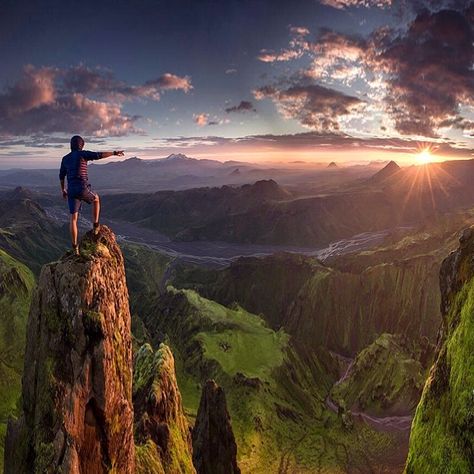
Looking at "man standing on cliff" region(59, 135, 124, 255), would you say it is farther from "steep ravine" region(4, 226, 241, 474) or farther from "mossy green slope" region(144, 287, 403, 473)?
"mossy green slope" region(144, 287, 403, 473)

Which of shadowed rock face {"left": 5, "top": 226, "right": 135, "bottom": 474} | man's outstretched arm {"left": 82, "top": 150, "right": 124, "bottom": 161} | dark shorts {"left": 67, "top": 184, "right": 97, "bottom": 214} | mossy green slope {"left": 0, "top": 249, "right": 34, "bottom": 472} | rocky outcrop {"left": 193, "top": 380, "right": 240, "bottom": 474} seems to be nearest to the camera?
shadowed rock face {"left": 5, "top": 226, "right": 135, "bottom": 474}

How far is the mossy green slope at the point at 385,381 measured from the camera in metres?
161

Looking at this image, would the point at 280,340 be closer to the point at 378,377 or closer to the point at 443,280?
the point at 378,377

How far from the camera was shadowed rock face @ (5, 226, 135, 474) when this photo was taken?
78.4ft

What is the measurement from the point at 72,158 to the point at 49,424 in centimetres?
1543

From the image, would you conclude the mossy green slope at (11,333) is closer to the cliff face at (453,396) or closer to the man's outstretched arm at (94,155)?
the man's outstretched arm at (94,155)

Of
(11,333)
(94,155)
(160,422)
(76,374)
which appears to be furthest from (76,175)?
(11,333)

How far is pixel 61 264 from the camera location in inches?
983

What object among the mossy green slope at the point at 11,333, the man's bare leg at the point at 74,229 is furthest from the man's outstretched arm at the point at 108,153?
the mossy green slope at the point at 11,333

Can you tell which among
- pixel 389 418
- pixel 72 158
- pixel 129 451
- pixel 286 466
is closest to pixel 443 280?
pixel 129 451

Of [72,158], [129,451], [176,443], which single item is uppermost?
[72,158]

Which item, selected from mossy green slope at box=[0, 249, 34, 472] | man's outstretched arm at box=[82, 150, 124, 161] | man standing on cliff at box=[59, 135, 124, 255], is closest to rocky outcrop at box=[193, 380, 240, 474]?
mossy green slope at box=[0, 249, 34, 472]

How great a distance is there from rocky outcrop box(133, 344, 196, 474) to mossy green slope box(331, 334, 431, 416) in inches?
4742

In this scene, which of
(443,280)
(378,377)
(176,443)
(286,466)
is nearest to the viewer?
→ (443,280)
